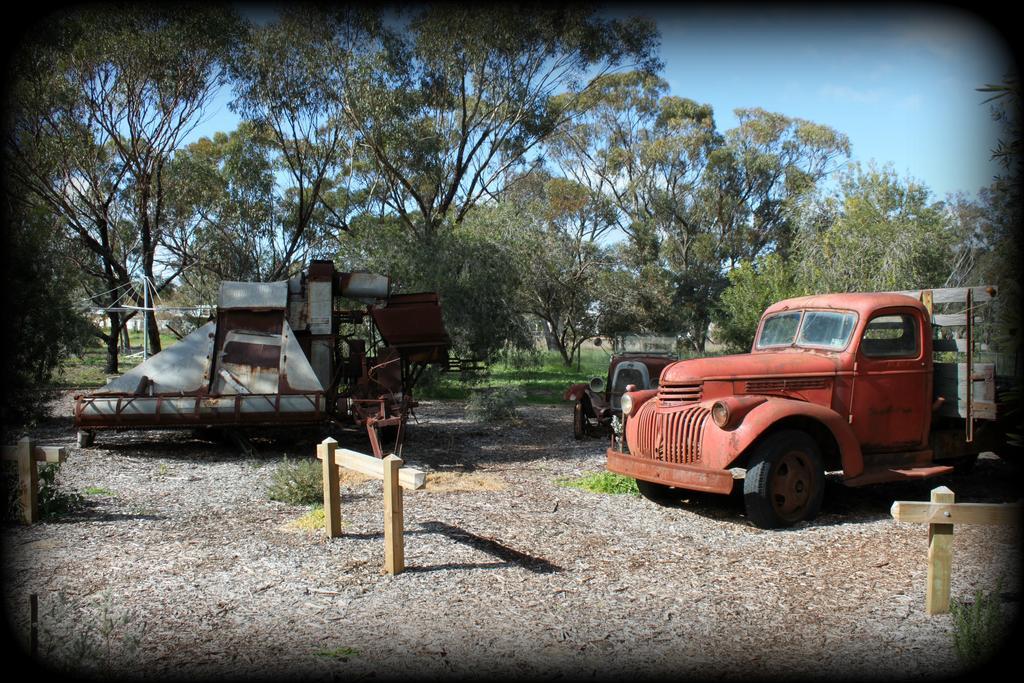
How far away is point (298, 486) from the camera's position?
7.61 metres

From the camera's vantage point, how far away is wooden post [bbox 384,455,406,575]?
5.36 metres

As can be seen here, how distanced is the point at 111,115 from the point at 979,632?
2613cm

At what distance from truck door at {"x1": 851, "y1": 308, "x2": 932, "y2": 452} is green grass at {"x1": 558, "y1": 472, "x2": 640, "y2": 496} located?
7.89 ft

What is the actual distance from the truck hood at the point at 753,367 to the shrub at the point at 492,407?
27.0 ft

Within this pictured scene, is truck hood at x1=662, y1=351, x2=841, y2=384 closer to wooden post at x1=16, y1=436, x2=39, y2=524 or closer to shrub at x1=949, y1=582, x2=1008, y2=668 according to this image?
shrub at x1=949, y1=582, x2=1008, y2=668

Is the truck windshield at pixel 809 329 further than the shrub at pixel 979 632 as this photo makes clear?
Yes

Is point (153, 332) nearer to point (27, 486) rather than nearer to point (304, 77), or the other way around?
point (304, 77)

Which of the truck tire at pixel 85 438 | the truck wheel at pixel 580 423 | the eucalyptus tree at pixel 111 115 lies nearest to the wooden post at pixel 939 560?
the truck wheel at pixel 580 423

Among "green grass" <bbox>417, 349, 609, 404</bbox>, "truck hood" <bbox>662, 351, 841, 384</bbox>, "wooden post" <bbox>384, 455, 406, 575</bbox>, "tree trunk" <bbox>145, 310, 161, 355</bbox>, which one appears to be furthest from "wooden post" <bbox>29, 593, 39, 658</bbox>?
"tree trunk" <bbox>145, 310, 161, 355</bbox>

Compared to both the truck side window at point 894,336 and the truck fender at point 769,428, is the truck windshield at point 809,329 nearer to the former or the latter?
the truck side window at point 894,336

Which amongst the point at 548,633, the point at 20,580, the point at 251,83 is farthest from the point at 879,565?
the point at 251,83

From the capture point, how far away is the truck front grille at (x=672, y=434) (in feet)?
22.5

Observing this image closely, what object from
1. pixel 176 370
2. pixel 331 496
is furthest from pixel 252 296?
pixel 331 496

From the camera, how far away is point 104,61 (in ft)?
72.6
